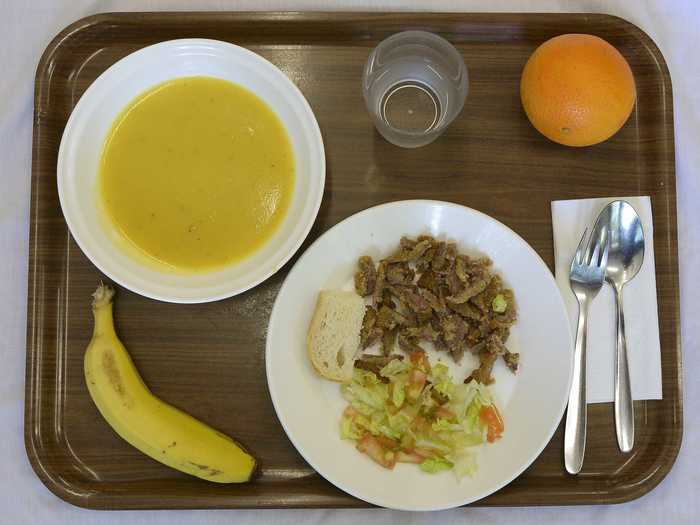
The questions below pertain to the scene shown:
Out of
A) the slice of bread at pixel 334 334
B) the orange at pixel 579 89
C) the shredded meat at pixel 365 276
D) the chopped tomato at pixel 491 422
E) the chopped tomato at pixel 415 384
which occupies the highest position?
the orange at pixel 579 89

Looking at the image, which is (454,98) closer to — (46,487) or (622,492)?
(622,492)

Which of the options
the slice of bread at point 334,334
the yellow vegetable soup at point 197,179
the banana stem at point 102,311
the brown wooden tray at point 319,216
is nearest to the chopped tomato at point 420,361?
the slice of bread at point 334,334

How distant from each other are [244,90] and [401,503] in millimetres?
1003

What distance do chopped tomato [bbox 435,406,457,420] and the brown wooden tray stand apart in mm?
213

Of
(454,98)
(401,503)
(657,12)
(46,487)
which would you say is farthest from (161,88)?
(657,12)

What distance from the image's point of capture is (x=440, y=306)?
1.42m

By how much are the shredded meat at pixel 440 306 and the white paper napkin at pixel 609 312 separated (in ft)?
0.60

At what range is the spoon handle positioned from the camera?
1.42 meters

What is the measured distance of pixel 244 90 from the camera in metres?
1.43

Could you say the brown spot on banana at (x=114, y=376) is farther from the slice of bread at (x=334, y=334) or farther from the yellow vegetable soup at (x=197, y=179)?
the slice of bread at (x=334, y=334)

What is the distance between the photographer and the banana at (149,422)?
134 centimetres

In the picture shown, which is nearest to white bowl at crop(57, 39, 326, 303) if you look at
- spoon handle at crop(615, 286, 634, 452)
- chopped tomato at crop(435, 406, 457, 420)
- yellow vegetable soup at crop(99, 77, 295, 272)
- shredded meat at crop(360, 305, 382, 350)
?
yellow vegetable soup at crop(99, 77, 295, 272)

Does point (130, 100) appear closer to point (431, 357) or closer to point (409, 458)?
point (431, 357)

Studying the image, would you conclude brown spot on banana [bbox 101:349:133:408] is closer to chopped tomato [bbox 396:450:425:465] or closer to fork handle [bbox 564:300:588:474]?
chopped tomato [bbox 396:450:425:465]
